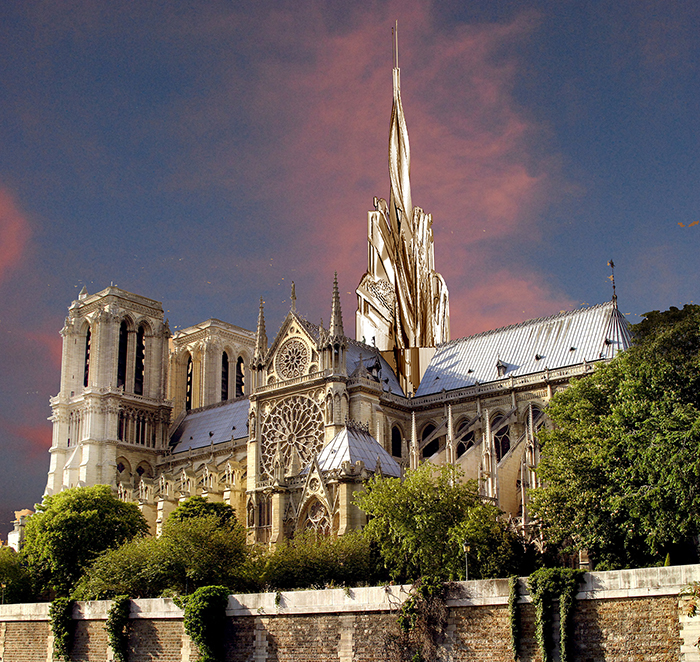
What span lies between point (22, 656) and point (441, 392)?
31246 millimetres

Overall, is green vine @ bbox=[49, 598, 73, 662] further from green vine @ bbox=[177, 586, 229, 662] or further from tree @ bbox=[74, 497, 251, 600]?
green vine @ bbox=[177, 586, 229, 662]

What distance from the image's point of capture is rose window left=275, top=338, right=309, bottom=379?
6222 centimetres

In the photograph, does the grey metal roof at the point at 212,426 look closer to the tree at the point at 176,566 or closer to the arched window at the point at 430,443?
the arched window at the point at 430,443

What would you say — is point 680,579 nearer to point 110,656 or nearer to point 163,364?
point 110,656

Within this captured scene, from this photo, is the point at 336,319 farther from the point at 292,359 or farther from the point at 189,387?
the point at 189,387

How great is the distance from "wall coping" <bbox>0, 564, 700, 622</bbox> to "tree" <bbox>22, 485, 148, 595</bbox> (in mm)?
9967

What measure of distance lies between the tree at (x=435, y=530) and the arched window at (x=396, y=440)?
80.1 feet

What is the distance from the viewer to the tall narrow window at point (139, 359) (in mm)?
92500

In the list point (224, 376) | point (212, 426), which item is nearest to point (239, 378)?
point (224, 376)

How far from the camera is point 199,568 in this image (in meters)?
39.3

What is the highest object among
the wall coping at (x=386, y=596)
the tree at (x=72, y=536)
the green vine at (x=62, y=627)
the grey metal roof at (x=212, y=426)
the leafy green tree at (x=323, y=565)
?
the grey metal roof at (x=212, y=426)

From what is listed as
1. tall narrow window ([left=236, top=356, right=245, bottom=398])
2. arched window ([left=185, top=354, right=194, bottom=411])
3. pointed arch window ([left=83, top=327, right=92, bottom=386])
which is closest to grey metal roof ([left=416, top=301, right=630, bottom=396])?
pointed arch window ([left=83, top=327, right=92, bottom=386])

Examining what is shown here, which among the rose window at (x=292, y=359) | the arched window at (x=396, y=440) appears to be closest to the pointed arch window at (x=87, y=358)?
the rose window at (x=292, y=359)

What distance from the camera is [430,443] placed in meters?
63.8
